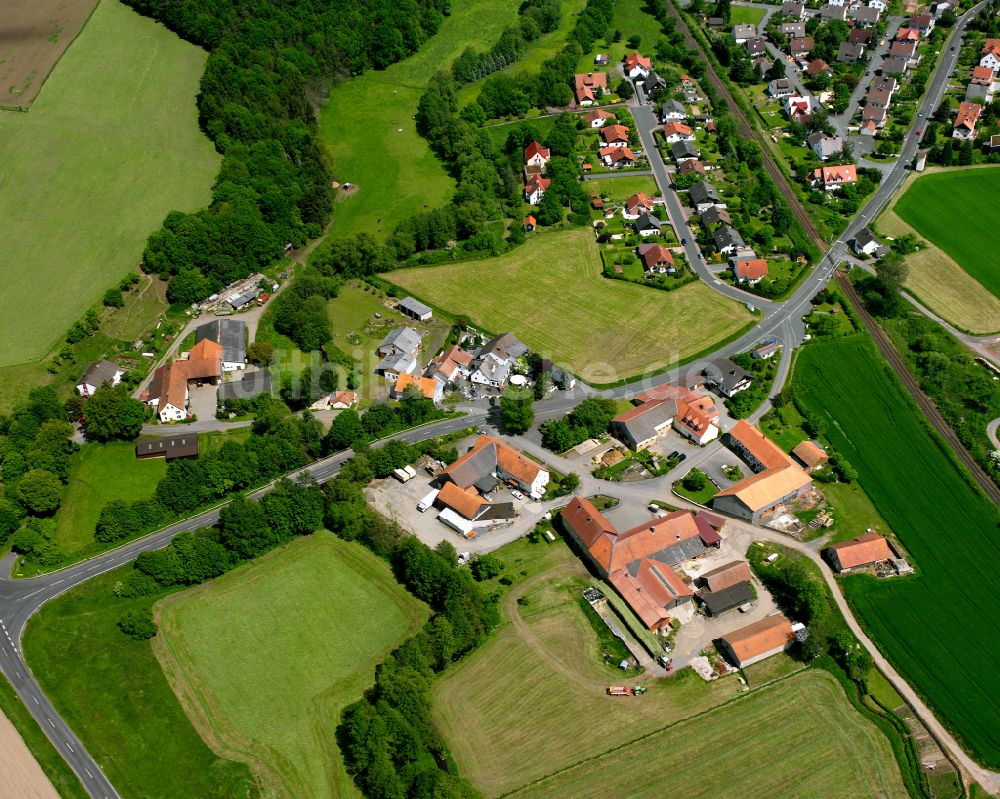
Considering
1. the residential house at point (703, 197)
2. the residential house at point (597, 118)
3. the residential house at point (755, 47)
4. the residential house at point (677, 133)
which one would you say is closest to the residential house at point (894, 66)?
the residential house at point (755, 47)

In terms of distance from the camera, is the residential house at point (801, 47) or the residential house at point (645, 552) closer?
the residential house at point (645, 552)

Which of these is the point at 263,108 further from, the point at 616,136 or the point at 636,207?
the point at 636,207

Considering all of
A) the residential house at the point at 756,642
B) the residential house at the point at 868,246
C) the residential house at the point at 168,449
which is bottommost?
the residential house at the point at 756,642

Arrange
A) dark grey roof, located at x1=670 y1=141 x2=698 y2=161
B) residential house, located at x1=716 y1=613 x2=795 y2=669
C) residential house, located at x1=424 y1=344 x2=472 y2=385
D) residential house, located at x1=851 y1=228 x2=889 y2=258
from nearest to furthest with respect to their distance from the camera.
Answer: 1. residential house, located at x1=716 y1=613 x2=795 y2=669
2. residential house, located at x1=424 y1=344 x2=472 y2=385
3. residential house, located at x1=851 y1=228 x2=889 y2=258
4. dark grey roof, located at x1=670 y1=141 x2=698 y2=161

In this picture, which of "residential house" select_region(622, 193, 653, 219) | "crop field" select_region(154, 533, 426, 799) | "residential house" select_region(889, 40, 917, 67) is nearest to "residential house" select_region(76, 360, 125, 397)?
"crop field" select_region(154, 533, 426, 799)

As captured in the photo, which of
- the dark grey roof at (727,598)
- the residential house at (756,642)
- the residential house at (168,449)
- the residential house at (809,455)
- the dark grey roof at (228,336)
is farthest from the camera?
the dark grey roof at (228,336)

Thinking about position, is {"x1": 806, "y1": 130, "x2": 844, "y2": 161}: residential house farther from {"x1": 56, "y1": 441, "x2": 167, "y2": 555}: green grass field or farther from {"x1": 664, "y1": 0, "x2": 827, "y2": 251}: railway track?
{"x1": 56, "y1": 441, "x2": 167, "y2": 555}: green grass field

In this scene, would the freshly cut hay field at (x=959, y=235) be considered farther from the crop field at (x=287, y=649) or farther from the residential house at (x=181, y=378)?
the residential house at (x=181, y=378)
